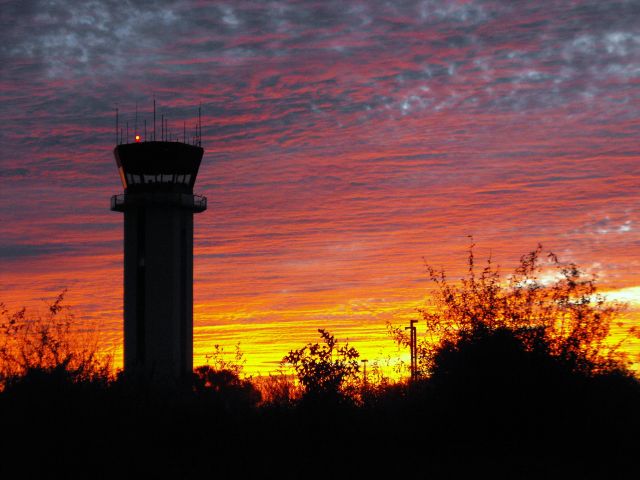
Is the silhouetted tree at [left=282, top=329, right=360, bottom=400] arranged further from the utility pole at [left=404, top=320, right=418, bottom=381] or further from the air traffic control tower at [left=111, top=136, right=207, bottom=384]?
the air traffic control tower at [left=111, top=136, right=207, bottom=384]

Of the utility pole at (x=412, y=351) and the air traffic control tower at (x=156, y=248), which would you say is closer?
the utility pole at (x=412, y=351)

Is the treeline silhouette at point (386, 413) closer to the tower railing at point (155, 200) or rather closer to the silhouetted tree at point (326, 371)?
the silhouetted tree at point (326, 371)

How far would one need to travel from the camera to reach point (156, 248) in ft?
181

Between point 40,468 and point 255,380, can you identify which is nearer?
point 40,468

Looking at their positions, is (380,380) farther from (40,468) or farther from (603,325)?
(40,468)

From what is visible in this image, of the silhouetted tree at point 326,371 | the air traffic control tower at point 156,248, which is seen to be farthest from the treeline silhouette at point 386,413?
the air traffic control tower at point 156,248

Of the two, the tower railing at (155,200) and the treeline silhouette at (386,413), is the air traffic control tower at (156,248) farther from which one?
the treeline silhouette at (386,413)

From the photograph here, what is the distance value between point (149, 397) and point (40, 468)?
382 cm

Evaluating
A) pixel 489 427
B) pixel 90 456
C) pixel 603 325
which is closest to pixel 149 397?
pixel 90 456

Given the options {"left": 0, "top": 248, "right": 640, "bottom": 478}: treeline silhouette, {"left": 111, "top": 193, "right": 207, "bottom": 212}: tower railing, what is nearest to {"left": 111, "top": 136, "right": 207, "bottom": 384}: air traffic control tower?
{"left": 111, "top": 193, "right": 207, "bottom": 212}: tower railing

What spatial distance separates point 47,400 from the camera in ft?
51.2

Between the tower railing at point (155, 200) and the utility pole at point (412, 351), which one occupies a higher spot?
the tower railing at point (155, 200)

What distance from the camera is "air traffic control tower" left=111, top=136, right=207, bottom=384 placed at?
5491 centimetres

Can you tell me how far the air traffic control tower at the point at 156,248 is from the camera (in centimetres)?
5491
